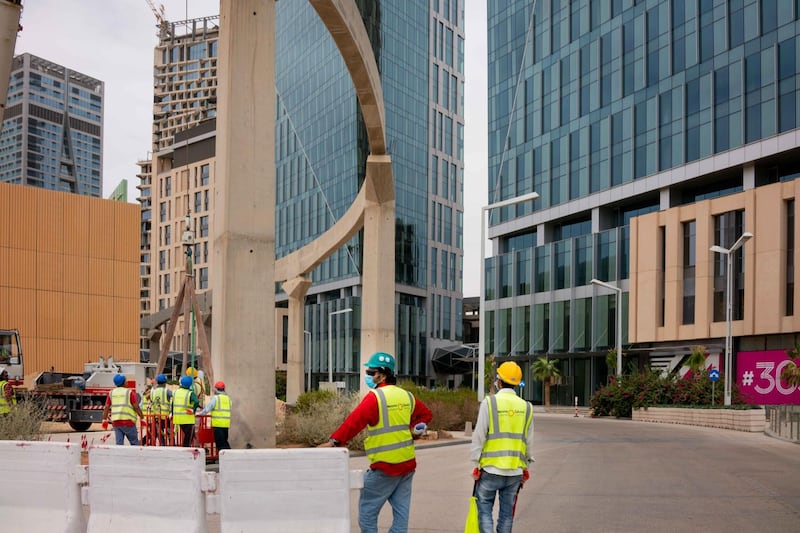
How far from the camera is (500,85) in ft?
258

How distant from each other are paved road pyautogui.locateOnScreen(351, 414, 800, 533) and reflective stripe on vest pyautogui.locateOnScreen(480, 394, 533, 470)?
2976 millimetres

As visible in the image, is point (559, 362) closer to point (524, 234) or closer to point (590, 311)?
point (590, 311)

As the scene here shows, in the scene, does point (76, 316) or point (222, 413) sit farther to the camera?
point (76, 316)

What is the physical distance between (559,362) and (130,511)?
2647 inches

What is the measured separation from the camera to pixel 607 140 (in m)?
65.6

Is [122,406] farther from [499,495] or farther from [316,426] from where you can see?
[499,495]

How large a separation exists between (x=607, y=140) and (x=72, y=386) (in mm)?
44979

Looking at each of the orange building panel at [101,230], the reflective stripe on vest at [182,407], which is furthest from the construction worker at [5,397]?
the orange building panel at [101,230]

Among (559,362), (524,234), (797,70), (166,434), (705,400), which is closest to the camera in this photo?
(166,434)

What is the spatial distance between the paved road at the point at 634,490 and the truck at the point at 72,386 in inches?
470

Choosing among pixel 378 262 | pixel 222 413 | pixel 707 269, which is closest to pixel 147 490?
pixel 222 413

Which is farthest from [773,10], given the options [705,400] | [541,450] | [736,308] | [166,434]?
[166,434]

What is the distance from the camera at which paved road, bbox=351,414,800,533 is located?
1095 cm

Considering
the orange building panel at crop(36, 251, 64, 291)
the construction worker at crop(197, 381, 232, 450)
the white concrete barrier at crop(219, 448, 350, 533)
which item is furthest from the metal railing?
the orange building panel at crop(36, 251, 64, 291)
